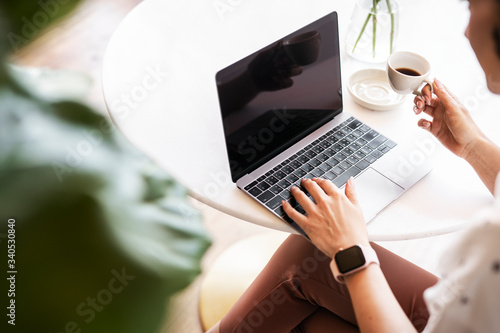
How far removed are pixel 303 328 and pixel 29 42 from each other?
96cm

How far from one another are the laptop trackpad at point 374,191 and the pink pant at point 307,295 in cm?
16

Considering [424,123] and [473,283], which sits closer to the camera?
[473,283]

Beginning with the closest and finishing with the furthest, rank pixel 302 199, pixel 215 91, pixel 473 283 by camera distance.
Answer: pixel 473 283 → pixel 302 199 → pixel 215 91

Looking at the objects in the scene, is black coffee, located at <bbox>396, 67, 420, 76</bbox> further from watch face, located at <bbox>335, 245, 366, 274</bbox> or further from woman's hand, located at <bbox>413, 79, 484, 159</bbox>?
watch face, located at <bbox>335, 245, 366, 274</bbox>

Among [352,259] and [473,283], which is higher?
[473,283]

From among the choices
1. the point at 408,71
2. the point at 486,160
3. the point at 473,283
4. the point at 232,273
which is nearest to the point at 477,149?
the point at 486,160

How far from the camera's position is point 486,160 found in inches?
38.6

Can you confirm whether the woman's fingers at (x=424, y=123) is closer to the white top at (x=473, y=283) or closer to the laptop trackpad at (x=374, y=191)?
the laptop trackpad at (x=374, y=191)

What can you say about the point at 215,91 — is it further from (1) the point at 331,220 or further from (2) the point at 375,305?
(2) the point at 375,305

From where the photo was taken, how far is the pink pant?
99cm

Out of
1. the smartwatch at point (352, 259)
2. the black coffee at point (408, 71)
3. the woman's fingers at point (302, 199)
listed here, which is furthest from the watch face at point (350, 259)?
the black coffee at point (408, 71)

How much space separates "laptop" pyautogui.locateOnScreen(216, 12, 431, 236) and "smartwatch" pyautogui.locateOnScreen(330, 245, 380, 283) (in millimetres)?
A: 98

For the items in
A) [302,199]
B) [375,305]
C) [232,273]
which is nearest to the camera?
[375,305]

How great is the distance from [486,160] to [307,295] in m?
0.47
